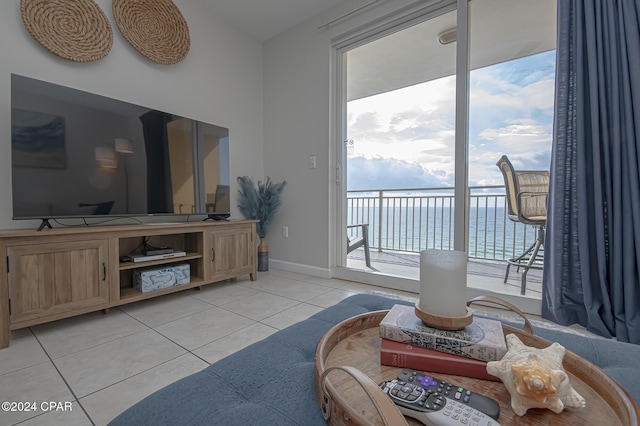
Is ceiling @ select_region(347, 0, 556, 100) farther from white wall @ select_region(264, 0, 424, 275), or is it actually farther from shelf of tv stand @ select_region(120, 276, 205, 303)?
shelf of tv stand @ select_region(120, 276, 205, 303)

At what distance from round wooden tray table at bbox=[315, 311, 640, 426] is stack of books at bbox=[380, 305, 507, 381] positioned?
0.02 meters

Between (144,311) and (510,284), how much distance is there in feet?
9.15

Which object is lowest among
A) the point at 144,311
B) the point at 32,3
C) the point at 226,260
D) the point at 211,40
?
the point at 144,311

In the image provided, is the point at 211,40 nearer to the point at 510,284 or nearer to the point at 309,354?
the point at 309,354

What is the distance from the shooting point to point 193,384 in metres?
0.60

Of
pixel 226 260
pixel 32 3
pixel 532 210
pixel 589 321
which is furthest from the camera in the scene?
pixel 226 260

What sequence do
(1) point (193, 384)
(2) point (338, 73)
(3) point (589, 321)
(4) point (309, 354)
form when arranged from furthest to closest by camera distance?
(2) point (338, 73)
(3) point (589, 321)
(4) point (309, 354)
(1) point (193, 384)

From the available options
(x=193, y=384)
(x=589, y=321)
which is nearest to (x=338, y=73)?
(x=589, y=321)

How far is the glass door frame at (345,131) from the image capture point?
211cm

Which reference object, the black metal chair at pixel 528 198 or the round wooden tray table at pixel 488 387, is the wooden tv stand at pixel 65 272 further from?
the black metal chair at pixel 528 198

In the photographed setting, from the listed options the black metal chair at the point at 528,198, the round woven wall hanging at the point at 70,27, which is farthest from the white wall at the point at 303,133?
the round woven wall hanging at the point at 70,27

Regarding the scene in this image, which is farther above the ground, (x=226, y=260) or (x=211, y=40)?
(x=211, y=40)

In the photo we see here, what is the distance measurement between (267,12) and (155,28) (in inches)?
40.0

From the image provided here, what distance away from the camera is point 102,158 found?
6.12 feet
